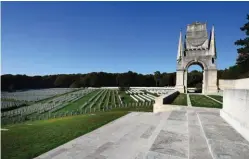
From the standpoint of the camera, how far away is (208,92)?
69.5 ft

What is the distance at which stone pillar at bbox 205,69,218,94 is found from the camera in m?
21.0

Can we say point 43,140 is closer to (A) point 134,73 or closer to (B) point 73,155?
(B) point 73,155

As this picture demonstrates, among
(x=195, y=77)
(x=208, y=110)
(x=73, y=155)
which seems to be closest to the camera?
(x=73, y=155)

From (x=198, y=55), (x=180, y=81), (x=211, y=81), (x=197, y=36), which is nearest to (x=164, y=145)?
(x=180, y=81)

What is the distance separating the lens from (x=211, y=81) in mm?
21234

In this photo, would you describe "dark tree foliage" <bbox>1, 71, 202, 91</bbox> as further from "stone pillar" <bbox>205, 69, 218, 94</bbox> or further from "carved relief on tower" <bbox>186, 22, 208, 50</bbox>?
"stone pillar" <bbox>205, 69, 218, 94</bbox>

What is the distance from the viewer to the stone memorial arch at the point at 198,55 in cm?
2136

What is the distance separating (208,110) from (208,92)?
13.1m

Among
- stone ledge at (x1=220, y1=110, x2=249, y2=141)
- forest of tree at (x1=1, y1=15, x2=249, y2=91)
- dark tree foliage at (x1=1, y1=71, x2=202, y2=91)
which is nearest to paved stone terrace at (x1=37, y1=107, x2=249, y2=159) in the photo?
stone ledge at (x1=220, y1=110, x2=249, y2=141)

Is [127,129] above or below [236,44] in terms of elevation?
below

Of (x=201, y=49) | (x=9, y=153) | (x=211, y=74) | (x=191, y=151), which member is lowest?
(x=9, y=153)

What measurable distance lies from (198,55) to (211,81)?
Result: 3.84m

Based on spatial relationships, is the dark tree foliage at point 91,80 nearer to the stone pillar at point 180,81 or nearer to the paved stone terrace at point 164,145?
the stone pillar at point 180,81

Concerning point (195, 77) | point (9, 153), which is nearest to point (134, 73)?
point (195, 77)
